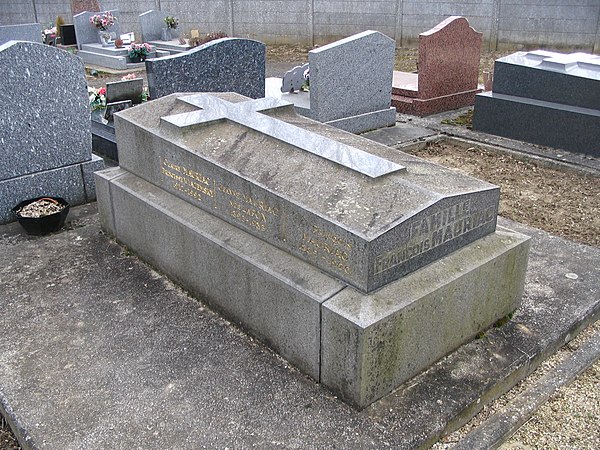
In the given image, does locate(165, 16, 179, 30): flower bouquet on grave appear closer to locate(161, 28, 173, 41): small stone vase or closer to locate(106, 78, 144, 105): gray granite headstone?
locate(161, 28, 173, 41): small stone vase

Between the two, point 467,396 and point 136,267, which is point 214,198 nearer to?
point 136,267

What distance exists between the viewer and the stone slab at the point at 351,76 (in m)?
7.34

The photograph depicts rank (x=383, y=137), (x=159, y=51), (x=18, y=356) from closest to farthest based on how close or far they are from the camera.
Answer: (x=18, y=356), (x=383, y=137), (x=159, y=51)

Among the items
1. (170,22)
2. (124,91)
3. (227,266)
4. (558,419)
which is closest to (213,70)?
(124,91)

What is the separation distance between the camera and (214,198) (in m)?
3.78

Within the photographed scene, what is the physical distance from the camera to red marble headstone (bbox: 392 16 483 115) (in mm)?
8430

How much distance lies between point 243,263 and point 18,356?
1383 mm

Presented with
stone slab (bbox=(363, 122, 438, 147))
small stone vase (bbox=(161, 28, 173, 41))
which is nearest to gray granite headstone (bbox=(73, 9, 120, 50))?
small stone vase (bbox=(161, 28, 173, 41))

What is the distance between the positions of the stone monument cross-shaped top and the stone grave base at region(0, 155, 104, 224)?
5.04 ft

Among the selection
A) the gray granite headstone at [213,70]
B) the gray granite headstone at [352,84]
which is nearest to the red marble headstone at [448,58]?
the gray granite headstone at [352,84]

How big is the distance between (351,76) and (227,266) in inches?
187

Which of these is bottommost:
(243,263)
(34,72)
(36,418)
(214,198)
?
(36,418)

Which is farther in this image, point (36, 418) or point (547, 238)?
point (547, 238)

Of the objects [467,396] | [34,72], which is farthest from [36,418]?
[34,72]
